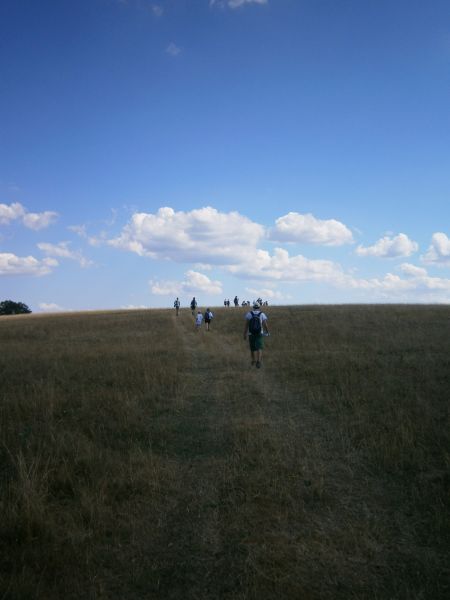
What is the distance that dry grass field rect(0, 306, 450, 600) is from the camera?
4.00 metres

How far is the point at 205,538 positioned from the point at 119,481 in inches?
68.3

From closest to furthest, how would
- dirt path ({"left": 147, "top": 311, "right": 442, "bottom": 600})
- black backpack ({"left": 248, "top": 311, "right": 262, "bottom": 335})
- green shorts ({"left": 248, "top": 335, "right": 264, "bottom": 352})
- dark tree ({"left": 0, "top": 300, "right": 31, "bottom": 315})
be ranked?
dirt path ({"left": 147, "top": 311, "right": 442, "bottom": 600}), black backpack ({"left": 248, "top": 311, "right": 262, "bottom": 335}), green shorts ({"left": 248, "top": 335, "right": 264, "bottom": 352}), dark tree ({"left": 0, "top": 300, "right": 31, "bottom": 315})

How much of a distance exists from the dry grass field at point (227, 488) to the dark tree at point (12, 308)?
101118 mm

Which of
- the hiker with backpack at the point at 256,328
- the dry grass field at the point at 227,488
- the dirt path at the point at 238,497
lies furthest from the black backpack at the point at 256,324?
the dirt path at the point at 238,497

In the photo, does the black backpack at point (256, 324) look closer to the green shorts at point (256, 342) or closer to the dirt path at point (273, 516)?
the green shorts at point (256, 342)

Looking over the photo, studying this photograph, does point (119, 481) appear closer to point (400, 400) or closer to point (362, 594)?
point (362, 594)

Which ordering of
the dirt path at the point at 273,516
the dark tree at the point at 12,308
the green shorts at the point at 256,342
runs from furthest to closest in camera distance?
1. the dark tree at the point at 12,308
2. the green shorts at the point at 256,342
3. the dirt path at the point at 273,516

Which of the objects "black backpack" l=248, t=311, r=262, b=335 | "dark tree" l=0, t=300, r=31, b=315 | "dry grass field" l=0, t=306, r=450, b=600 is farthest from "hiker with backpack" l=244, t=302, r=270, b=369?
"dark tree" l=0, t=300, r=31, b=315

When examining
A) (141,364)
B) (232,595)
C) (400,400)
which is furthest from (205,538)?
(141,364)

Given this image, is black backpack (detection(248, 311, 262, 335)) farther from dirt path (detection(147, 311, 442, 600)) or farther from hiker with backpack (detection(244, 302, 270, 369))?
dirt path (detection(147, 311, 442, 600))

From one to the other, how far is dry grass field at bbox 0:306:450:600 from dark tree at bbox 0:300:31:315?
101m

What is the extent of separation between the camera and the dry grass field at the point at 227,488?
13.1 feet

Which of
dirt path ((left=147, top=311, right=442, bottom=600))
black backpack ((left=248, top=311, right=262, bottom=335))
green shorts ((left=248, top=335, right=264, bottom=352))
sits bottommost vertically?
dirt path ((left=147, top=311, right=442, bottom=600))

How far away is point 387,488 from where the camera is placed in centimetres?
580
